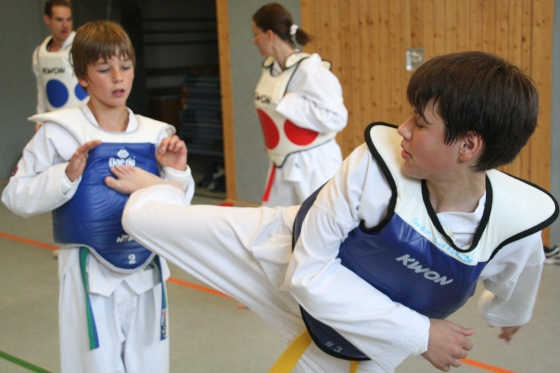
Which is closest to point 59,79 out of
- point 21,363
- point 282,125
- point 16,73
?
A: point 282,125

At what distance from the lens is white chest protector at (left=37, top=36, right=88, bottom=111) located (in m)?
4.37

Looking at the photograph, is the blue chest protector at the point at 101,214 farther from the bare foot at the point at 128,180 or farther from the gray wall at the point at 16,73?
the gray wall at the point at 16,73

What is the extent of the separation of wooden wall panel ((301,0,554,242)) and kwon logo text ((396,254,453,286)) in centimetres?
287

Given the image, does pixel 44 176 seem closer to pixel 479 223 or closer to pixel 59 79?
pixel 479 223

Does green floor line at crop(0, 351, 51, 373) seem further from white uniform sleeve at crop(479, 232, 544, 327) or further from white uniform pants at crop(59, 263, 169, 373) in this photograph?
white uniform sleeve at crop(479, 232, 544, 327)

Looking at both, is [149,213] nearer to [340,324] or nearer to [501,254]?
[340,324]

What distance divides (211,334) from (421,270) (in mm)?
1921

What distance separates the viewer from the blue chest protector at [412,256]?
133 cm

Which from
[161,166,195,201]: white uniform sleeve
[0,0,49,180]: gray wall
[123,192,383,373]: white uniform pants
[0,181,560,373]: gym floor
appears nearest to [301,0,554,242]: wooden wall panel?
[0,181,560,373]: gym floor

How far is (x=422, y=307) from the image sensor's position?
1443mm

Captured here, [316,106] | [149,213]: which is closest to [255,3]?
[316,106]

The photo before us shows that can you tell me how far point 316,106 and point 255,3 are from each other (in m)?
→ 2.31

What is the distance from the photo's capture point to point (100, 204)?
190cm

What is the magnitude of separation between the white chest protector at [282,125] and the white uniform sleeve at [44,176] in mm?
1456
